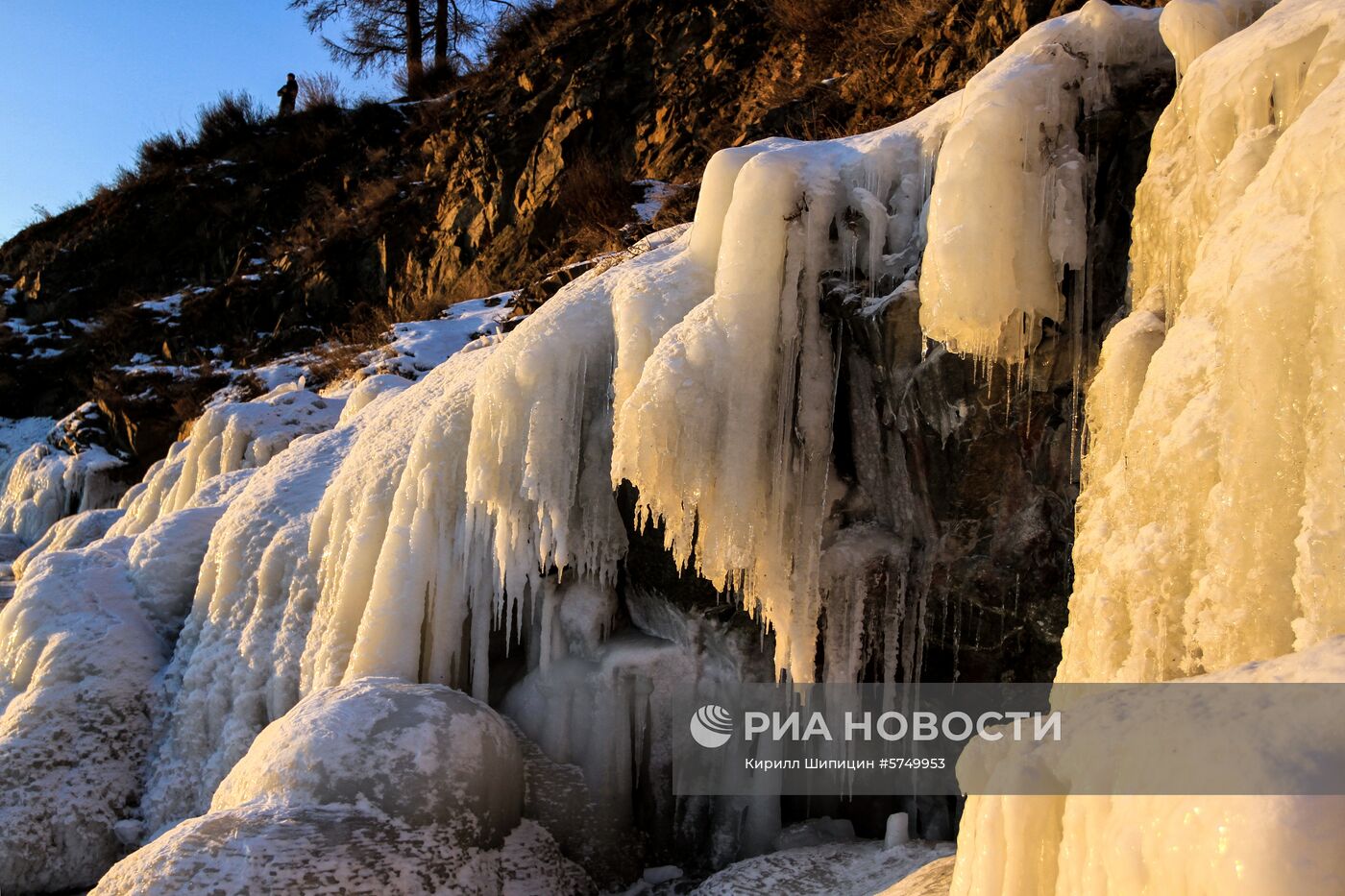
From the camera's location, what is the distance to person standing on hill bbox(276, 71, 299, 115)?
23781 millimetres

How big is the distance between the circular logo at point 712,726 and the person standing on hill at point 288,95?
21.4m

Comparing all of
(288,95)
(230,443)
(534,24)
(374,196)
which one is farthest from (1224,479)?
(288,95)

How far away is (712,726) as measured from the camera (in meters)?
5.92

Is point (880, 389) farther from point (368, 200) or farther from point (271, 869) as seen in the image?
point (368, 200)

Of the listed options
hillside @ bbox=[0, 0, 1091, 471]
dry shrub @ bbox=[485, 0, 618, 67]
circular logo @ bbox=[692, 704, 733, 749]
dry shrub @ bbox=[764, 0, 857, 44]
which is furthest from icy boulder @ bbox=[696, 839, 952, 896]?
dry shrub @ bbox=[485, 0, 618, 67]

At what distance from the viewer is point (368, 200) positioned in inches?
714

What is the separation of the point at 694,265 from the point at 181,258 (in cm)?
1867

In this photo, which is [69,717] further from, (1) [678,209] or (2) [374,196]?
(2) [374,196]

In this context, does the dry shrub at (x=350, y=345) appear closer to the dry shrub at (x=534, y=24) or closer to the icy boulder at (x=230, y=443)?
the icy boulder at (x=230, y=443)

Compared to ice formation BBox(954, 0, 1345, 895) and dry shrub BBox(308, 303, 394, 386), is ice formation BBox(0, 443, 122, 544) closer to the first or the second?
dry shrub BBox(308, 303, 394, 386)

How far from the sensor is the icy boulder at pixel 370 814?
450cm

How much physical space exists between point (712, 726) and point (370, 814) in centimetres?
184

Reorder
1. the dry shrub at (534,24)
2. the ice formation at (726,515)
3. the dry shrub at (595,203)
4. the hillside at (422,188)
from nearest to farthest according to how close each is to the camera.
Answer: the ice formation at (726,515)
the dry shrub at (595,203)
the hillside at (422,188)
the dry shrub at (534,24)

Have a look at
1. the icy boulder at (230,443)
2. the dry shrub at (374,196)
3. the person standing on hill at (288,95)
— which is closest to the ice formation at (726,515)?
the icy boulder at (230,443)
